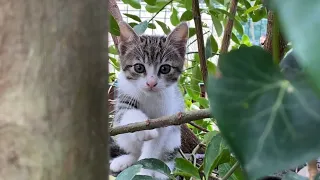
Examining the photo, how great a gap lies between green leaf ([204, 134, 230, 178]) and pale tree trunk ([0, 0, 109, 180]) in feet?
1.03

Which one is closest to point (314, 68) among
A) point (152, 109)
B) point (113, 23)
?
point (113, 23)

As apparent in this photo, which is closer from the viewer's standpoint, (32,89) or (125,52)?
(32,89)

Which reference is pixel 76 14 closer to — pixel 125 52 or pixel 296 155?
pixel 296 155

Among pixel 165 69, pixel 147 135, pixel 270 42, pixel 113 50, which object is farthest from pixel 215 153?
pixel 113 50

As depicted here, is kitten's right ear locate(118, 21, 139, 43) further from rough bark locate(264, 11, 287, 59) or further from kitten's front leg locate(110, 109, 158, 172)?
rough bark locate(264, 11, 287, 59)

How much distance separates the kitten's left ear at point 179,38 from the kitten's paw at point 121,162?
Result: 37 centimetres

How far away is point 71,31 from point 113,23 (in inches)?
21.2

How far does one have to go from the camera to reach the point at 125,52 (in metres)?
1.40

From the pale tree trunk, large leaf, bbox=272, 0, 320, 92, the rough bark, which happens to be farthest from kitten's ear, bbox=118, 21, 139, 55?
large leaf, bbox=272, 0, 320, 92

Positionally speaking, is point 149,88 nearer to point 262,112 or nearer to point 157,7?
point 157,7

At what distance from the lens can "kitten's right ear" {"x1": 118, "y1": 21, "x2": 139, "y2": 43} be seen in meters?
1.30

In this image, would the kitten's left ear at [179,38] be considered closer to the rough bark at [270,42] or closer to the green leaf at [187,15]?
the green leaf at [187,15]

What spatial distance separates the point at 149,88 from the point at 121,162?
250 mm

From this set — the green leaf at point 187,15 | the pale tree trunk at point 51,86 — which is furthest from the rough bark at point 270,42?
the green leaf at point 187,15
